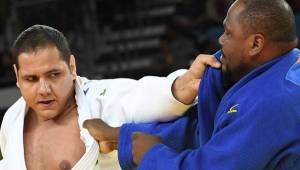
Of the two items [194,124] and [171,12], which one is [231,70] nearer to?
[194,124]

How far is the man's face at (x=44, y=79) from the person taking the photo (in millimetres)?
1683

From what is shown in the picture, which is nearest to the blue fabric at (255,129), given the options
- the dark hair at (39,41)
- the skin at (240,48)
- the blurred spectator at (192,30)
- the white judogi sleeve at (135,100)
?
the skin at (240,48)

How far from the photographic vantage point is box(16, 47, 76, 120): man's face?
1683 mm

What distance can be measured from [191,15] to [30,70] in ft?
12.0

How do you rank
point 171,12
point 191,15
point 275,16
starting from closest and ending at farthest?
point 275,16 → point 191,15 → point 171,12

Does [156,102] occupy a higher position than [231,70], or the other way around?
[231,70]

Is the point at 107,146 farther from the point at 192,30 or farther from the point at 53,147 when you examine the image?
the point at 192,30

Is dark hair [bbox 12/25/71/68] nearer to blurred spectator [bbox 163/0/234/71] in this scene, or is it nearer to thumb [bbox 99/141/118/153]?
thumb [bbox 99/141/118/153]

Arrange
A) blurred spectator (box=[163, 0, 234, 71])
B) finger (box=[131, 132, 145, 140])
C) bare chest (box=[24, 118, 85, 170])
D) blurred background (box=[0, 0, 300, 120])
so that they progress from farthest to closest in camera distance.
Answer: blurred background (box=[0, 0, 300, 120]) < blurred spectator (box=[163, 0, 234, 71]) < bare chest (box=[24, 118, 85, 170]) < finger (box=[131, 132, 145, 140])

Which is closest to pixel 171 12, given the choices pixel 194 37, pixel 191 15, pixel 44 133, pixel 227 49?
pixel 191 15

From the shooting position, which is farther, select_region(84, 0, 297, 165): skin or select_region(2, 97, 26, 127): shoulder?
select_region(2, 97, 26, 127): shoulder

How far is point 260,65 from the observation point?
1332 millimetres

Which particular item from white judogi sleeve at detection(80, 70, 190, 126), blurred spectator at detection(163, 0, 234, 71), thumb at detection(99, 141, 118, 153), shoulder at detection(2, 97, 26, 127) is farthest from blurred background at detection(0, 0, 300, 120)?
thumb at detection(99, 141, 118, 153)

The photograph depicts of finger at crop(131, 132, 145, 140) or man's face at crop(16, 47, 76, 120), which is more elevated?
man's face at crop(16, 47, 76, 120)
